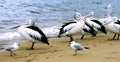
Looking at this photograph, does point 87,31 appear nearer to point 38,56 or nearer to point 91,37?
point 91,37

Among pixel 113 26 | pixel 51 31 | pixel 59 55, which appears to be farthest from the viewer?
pixel 51 31

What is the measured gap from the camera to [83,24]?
11.5 metres

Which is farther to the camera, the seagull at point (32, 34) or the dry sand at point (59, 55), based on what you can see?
the seagull at point (32, 34)

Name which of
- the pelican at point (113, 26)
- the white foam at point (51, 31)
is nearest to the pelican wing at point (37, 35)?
the pelican at point (113, 26)

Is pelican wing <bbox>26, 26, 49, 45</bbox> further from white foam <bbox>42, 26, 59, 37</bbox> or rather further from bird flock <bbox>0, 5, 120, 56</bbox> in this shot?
white foam <bbox>42, 26, 59, 37</bbox>

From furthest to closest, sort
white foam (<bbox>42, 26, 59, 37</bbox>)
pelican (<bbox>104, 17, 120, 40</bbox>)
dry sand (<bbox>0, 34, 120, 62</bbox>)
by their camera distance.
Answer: white foam (<bbox>42, 26, 59, 37</bbox>)
pelican (<bbox>104, 17, 120, 40</bbox>)
dry sand (<bbox>0, 34, 120, 62</bbox>)

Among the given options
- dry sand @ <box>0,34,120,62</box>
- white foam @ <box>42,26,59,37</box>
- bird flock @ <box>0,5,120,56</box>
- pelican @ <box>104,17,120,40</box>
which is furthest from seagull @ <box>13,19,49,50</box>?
white foam @ <box>42,26,59,37</box>

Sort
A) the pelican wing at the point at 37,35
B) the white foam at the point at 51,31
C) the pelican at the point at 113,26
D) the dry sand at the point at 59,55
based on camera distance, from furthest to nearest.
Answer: the white foam at the point at 51,31 < the pelican at the point at 113,26 < the pelican wing at the point at 37,35 < the dry sand at the point at 59,55

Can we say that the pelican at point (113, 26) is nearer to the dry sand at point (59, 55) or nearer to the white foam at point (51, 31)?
the dry sand at point (59, 55)

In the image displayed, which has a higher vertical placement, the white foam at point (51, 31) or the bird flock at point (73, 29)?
the bird flock at point (73, 29)

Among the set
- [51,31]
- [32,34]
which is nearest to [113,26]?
[32,34]

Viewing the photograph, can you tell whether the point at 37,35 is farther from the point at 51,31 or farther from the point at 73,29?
the point at 51,31

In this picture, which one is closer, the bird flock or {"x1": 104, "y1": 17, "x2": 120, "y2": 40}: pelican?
the bird flock

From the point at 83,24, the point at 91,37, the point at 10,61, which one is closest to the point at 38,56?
the point at 10,61
